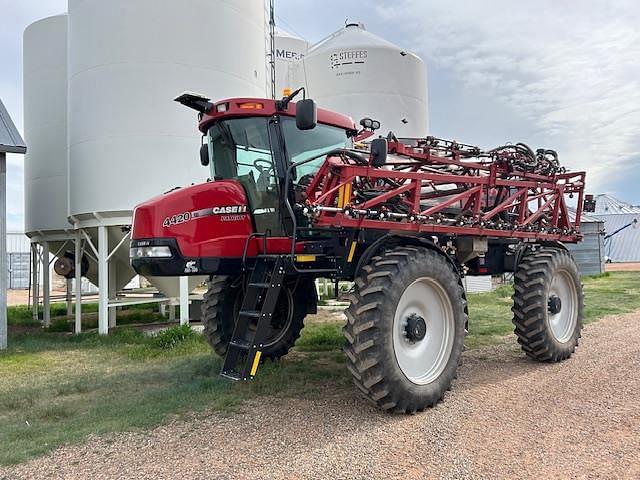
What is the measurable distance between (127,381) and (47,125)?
8.73m

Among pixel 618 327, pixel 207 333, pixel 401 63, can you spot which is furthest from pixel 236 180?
pixel 401 63

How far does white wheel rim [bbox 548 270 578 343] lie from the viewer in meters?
6.93

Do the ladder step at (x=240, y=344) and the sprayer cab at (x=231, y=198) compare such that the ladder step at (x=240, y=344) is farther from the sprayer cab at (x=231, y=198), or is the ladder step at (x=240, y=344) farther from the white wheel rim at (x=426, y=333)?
the white wheel rim at (x=426, y=333)

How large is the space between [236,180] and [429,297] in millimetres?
2243

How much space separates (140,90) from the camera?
31.2ft

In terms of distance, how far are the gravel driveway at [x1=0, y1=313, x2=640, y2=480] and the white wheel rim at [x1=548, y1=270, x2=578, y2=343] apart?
1.41m

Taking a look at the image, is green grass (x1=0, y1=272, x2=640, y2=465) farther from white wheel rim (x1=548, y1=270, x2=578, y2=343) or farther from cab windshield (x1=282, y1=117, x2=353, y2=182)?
cab windshield (x1=282, y1=117, x2=353, y2=182)

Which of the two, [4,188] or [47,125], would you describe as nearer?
[4,188]

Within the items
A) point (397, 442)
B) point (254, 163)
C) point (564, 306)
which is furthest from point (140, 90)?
point (397, 442)

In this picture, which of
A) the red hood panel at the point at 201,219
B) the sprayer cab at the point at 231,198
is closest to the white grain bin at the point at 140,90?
the sprayer cab at the point at 231,198

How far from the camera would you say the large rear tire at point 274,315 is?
6324mm

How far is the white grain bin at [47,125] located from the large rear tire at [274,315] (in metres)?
7.47

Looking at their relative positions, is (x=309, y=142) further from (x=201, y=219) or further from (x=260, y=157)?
(x=201, y=219)

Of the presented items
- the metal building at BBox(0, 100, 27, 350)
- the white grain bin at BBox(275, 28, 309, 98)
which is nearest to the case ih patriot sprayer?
the metal building at BBox(0, 100, 27, 350)
